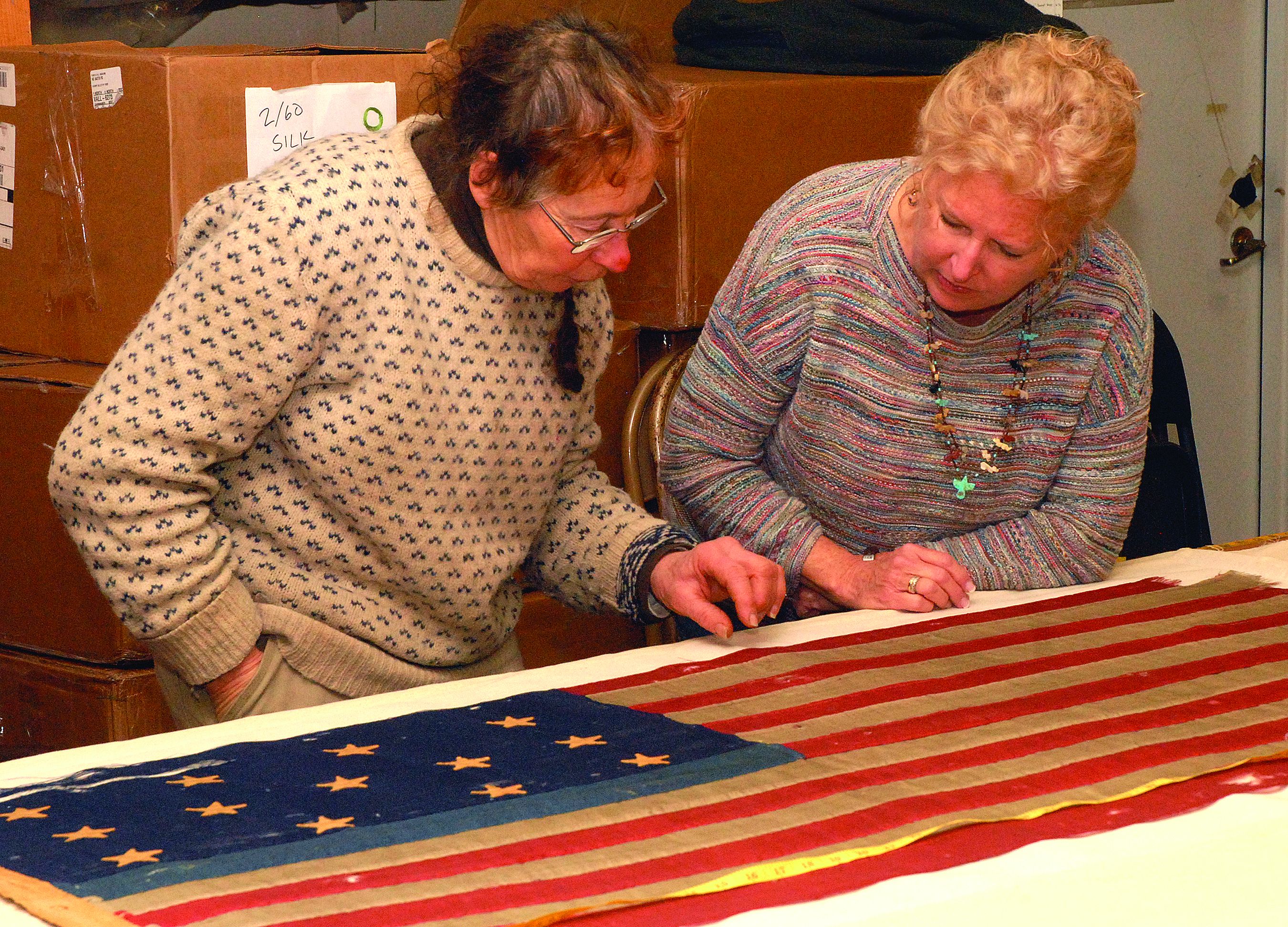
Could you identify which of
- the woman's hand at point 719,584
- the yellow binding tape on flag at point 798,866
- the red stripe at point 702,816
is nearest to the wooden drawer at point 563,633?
the woman's hand at point 719,584

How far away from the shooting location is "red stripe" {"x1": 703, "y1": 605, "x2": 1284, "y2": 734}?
1.10 meters

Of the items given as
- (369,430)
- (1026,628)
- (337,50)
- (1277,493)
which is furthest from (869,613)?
(1277,493)

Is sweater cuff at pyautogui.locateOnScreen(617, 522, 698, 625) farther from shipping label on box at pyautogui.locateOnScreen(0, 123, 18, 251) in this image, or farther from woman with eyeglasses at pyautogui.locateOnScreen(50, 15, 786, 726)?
shipping label on box at pyautogui.locateOnScreen(0, 123, 18, 251)

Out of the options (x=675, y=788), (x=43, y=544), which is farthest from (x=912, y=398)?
(x=43, y=544)

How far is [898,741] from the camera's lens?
3.44 ft

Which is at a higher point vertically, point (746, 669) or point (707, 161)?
point (707, 161)

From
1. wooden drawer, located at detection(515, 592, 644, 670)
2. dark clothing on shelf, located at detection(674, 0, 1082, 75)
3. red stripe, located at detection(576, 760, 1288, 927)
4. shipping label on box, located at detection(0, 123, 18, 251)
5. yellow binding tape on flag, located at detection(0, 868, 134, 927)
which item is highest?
dark clothing on shelf, located at detection(674, 0, 1082, 75)

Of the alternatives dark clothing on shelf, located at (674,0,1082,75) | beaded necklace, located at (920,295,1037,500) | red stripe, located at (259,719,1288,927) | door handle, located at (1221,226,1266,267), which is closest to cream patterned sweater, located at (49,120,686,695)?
beaded necklace, located at (920,295,1037,500)

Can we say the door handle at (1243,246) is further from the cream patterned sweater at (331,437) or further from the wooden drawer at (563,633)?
the cream patterned sweater at (331,437)

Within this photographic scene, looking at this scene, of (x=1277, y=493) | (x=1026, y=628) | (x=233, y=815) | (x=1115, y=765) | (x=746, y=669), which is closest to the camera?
(x=233, y=815)

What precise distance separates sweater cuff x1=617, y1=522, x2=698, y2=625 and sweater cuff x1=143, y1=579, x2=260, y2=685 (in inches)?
15.6

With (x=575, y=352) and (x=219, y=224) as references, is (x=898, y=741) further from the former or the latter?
(x=219, y=224)

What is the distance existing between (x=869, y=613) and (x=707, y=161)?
2.41 feet

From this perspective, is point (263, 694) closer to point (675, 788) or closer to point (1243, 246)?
point (675, 788)
